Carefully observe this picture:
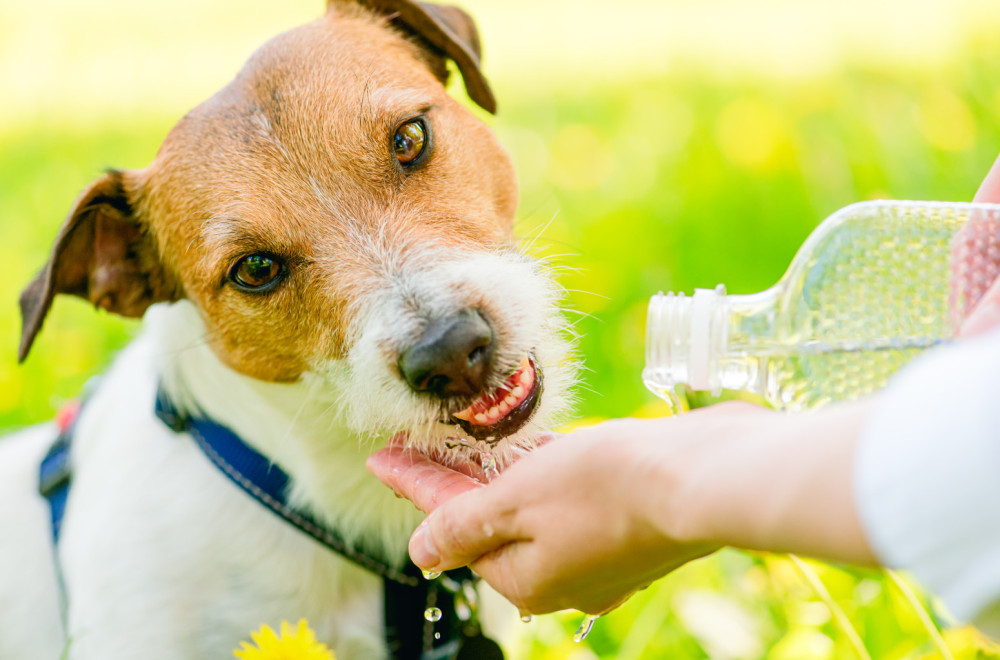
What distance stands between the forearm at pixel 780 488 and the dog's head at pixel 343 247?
27.6 inches

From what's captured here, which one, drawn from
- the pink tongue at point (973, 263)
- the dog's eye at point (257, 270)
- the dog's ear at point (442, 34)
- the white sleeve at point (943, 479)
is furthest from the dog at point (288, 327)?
the white sleeve at point (943, 479)

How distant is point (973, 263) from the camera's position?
1.62 m

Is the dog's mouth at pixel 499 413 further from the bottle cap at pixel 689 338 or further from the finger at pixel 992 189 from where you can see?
the finger at pixel 992 189

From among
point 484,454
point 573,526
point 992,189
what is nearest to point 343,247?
point 484,454

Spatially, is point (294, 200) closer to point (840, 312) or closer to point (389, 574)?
point (389, 574)

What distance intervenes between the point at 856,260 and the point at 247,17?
911cm

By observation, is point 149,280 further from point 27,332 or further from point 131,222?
point 27,332

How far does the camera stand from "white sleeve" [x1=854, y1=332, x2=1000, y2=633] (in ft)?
3.19

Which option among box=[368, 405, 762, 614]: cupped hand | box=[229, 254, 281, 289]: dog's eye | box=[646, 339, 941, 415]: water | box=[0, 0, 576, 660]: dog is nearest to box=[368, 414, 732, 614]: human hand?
box=[368, 405, 762, 614]: cupped hand

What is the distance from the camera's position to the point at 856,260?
5.77ft

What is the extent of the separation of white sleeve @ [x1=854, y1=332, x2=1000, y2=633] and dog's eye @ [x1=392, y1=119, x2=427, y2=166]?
139cm

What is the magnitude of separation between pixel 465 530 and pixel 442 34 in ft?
4.95

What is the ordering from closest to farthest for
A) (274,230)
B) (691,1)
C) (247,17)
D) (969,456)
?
(969,456), (274,230), (691,1), (247,17)

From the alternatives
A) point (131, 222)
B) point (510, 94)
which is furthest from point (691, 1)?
point (131, 222)
